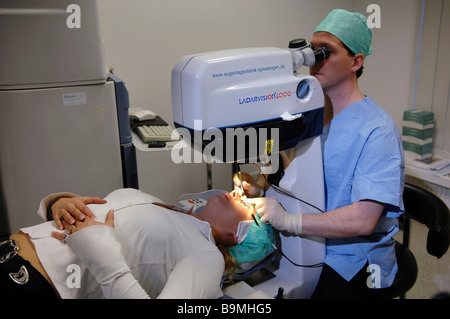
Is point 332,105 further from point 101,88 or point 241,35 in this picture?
point 241,35

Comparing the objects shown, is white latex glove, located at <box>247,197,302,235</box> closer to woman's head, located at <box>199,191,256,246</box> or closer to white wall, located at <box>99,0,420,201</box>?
woman's head, located at <box>199,191,256,246</box>

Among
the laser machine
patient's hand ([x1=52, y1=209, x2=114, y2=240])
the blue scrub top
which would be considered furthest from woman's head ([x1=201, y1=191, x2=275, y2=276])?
patient's hand ([x1=52, y1=209, x2=114, y2=240])

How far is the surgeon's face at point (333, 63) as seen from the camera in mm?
1271

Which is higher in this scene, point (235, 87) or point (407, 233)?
point (235, 87)

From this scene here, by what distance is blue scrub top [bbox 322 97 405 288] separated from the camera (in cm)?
119

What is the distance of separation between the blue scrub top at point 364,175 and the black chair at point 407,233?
0.13 ft

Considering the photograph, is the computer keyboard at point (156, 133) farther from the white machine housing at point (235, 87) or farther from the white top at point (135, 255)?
the white machine housing at point (235, 87)

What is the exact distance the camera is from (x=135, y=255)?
1.16 meters

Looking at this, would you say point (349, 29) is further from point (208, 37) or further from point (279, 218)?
point (208, 37)

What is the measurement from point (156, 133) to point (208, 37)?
1090 millimetres

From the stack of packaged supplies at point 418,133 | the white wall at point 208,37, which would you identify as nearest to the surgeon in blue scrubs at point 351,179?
the white wall at point 208,37

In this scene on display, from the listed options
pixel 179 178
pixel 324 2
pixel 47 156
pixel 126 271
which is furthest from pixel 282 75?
pixel 324 2

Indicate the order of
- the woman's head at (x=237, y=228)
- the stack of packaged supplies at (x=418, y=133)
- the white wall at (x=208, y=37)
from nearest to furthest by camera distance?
the woman's head at (x=237, y=228) → the white wall at (x=208, y=37) → the stack of packaged supplies at (x=418, y=133)

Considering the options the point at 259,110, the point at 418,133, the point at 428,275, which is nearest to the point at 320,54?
the point at 259,110
